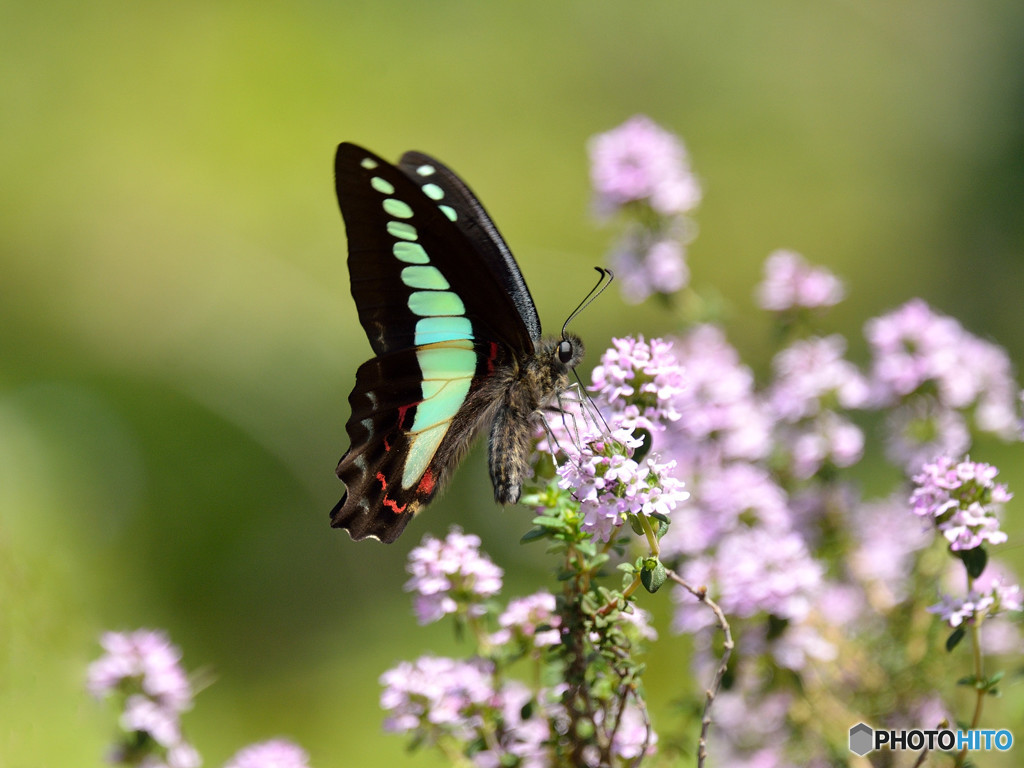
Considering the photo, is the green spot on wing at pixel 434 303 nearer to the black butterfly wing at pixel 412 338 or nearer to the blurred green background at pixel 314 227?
the black butterfly wing at pixel 412 338

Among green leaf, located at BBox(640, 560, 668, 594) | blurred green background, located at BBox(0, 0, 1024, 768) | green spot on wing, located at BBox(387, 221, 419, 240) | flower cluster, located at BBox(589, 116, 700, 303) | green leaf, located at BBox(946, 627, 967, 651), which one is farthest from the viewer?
blurred green background, located at BBox(0, 0, 1024, 768)

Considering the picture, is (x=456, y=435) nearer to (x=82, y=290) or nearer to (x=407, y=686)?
(x=407, y=686)

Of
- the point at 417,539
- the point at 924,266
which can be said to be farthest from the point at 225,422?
the point at 924,266

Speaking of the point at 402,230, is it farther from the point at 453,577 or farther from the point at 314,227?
the point at 314,227

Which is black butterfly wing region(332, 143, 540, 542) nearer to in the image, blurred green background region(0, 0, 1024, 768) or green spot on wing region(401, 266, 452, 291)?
green spot on wing region(401, 266, 452, 291)

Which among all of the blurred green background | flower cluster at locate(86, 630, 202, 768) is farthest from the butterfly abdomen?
the blurred green background

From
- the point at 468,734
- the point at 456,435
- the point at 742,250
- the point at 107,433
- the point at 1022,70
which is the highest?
the point at 1022,70

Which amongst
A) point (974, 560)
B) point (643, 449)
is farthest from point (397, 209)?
point (974, 560)
